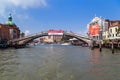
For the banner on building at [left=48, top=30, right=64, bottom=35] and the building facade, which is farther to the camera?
the building facade

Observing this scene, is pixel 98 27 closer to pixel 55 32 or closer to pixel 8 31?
pixel 55 32

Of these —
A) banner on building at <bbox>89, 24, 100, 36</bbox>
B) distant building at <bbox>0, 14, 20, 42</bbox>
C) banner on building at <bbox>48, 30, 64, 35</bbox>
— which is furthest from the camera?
banner on building at <bbox>89, 24, 100, 36</bbox>

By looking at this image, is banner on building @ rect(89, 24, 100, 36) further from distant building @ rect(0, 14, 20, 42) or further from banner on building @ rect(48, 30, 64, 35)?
distant building @ rect(0, 14, 20, 42)

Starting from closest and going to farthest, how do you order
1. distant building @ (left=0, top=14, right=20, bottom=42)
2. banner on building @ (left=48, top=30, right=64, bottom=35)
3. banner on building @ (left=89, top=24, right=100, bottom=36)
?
banner on building @ (left=48, top=30, right=64, bottom=35), distant building @ (left=0, top=14, right=20, bottom=42), banner on building @ (left=89, top=24, right=100, bottom=36)

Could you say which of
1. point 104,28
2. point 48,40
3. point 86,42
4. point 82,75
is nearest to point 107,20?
point 104,28

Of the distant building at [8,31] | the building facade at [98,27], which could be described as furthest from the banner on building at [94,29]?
the distant building at [8,31]

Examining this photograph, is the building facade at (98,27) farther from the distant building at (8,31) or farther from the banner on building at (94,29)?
the distant building at (8,31)

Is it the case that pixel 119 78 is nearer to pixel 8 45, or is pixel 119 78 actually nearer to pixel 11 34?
pixel 8 45

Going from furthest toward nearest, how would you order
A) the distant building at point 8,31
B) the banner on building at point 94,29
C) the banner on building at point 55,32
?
the banner on building at point 94,29
the distant building at point 8,31
the banner on building at point 55,32

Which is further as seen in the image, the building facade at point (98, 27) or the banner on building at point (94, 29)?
the banner on building at point (94, 29)

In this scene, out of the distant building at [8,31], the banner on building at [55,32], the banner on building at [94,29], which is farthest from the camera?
the banner on building at [94,29]

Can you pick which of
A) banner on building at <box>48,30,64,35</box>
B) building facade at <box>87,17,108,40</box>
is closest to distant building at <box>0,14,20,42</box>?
banner on building at <box>48,30,64,35</box>

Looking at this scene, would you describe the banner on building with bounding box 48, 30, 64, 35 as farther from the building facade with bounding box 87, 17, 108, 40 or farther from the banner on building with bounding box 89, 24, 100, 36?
the banner on building with bounding box 89, 24, 100, 36

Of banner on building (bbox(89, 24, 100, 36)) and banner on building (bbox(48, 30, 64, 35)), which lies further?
banner on building (bbox(89, 24, 100, 36))
